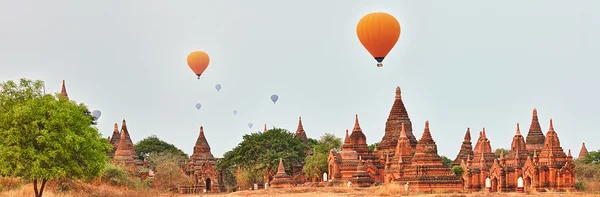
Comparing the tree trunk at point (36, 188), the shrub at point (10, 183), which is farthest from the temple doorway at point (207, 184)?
the tree trunk at point (36, 188)

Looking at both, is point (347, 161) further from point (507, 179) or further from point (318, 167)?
point (507, 179)

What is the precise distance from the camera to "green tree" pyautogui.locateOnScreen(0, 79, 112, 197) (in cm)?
3366

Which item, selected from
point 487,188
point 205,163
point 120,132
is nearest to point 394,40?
point 487,188

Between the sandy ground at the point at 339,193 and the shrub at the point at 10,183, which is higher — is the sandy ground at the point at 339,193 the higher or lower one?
the lower one

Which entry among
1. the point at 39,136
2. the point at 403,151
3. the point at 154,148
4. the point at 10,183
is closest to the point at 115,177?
the point at 10,183

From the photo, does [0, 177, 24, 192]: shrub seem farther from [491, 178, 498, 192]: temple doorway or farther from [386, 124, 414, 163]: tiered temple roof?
[491, 178, 498, 192]: temple doorway

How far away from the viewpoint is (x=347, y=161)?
61.7 metres

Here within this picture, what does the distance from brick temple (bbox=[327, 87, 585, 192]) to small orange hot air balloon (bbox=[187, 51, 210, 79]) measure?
410 inches

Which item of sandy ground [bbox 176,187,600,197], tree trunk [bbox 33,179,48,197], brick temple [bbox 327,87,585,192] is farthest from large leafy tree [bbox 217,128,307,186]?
tree trunk [bbox 33,179,48,197]

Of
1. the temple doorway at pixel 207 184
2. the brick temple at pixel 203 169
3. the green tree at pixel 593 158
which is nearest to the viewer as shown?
the temple doorway at pixel 207 184

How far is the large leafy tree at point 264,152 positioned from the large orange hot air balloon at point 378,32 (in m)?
22.5

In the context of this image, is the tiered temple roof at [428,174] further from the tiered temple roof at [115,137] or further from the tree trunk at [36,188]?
the tiered temple roof at [115,137]

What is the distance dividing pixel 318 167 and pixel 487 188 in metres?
15.7

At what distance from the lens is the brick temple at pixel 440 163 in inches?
2103
